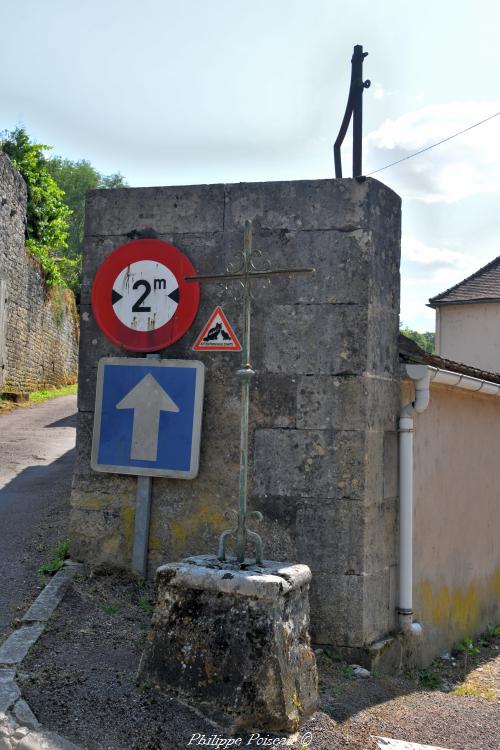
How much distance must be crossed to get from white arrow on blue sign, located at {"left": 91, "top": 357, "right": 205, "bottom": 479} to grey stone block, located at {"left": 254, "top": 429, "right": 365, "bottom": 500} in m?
0.47

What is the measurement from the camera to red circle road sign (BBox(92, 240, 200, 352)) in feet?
17.4

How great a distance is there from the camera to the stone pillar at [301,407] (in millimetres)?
4926

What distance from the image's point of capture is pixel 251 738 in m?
3.37

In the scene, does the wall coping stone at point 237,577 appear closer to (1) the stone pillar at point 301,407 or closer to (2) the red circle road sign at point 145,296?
(1) the stone pillar at point 301,407

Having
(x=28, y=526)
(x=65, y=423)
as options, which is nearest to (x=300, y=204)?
(x=28, y=526)

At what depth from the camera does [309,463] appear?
4992 millimetres

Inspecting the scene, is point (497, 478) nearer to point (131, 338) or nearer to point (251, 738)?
point (131, 338)

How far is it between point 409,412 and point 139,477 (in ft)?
6.57

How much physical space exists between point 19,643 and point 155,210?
9.95 feet

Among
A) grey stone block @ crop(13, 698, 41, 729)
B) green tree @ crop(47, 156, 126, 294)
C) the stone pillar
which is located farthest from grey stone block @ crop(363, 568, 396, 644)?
green tree @ crop(47, 156, 126, 294)

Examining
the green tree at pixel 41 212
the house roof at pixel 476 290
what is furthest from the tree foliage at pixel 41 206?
the house roof at pixel 476 290

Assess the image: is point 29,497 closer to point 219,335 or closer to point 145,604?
point 145,604

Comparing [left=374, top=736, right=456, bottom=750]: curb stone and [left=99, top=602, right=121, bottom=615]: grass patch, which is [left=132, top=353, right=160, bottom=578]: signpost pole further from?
[left=374, top=736, right=456, bottom=750]: curb stone

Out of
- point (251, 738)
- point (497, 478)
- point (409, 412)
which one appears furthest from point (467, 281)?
point (251, 738)
